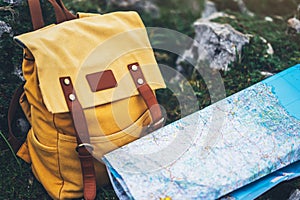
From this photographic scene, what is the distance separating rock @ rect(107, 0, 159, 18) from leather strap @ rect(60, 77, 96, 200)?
1.57 meters

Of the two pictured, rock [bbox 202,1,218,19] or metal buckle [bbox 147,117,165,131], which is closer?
metal buckle [bbox 147,117,165,131]

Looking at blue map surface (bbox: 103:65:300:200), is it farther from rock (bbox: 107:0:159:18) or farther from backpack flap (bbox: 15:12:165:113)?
rock (bbox: 107:0:159:18)

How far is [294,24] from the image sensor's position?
299 centimetres

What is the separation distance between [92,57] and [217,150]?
633 mm

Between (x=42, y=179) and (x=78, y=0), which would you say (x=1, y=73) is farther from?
(x=78, y=0)

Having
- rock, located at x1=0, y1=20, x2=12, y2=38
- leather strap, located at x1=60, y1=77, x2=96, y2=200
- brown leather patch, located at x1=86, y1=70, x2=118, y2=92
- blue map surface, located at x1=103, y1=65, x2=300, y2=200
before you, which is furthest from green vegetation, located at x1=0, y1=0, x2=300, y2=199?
brown leather patch, located at x1=86, y1=70, x2=118, y2=92

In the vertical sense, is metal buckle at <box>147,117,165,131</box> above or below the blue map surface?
below

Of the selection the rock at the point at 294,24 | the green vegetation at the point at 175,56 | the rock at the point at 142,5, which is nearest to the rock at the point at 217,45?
the green vegetation at the point at 175,56

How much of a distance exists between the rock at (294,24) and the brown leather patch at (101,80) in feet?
4.60

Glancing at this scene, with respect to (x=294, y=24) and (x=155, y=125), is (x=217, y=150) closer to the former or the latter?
(x=155, y=125)

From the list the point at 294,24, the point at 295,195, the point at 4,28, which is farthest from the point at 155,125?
the point at 294,24

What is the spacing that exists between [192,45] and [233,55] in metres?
0.38

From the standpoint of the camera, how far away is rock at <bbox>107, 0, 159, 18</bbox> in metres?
3.43

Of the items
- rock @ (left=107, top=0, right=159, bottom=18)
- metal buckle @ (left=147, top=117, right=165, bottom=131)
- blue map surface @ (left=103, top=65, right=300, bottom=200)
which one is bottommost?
rock @ (left=107, top=0, right=159, bottom=18)
